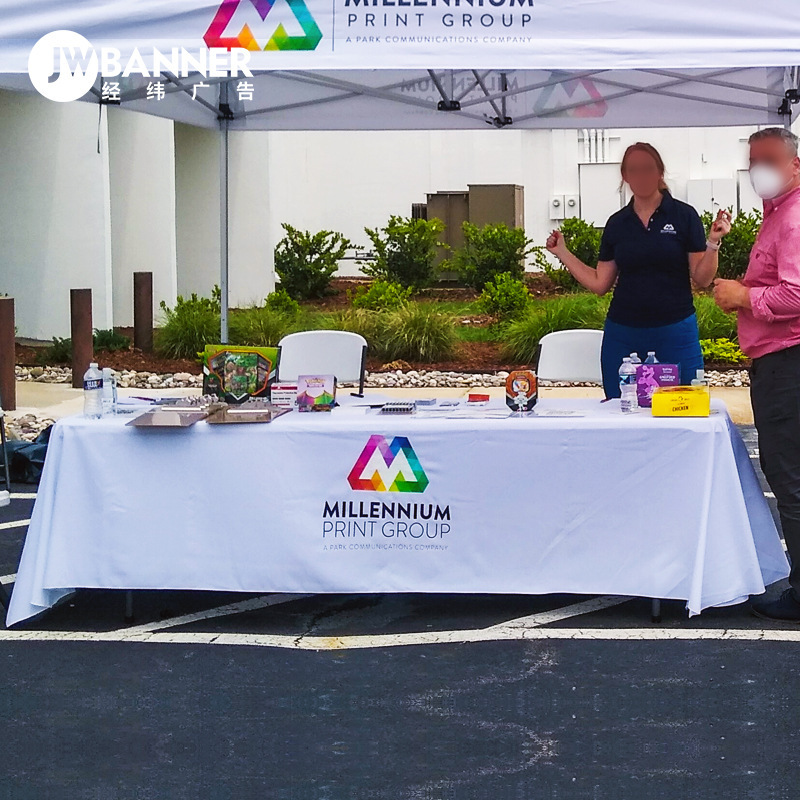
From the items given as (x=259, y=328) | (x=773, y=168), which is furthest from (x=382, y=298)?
(x=773, y=168)

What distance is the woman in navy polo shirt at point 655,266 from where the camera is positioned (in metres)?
6.36

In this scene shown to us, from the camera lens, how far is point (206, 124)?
838 cm

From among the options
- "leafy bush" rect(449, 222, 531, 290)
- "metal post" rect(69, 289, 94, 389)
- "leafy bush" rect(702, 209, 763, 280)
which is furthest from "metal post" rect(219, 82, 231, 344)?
"leafy bush" rect(702, 209, 763, 280)

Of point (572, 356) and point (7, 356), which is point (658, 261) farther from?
point (7, 356)

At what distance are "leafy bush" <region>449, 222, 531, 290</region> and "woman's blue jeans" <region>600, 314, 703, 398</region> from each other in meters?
12.7

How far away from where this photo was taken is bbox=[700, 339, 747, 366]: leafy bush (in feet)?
45.1

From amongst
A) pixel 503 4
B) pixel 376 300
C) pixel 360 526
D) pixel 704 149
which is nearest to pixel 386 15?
pixel 503 4

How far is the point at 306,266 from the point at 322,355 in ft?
42.7

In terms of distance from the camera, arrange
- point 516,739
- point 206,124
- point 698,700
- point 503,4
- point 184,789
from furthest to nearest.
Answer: point 206,124
point 503,4
point 698,700
point 516,739
point 184,789

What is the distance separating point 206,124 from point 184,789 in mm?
5485

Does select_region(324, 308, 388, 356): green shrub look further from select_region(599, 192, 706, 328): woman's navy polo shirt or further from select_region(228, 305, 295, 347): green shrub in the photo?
select_region(599, 192, 706, 328): woman's navy polo shirt

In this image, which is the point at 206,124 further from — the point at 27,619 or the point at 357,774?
the point at 357,774

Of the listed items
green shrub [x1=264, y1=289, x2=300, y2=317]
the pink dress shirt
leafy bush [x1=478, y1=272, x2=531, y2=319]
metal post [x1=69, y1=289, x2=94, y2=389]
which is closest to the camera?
the pink dress shirt

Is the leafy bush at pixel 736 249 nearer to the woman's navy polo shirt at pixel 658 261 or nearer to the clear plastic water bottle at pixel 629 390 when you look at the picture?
the woman's navy polo shirt at pixel 658 261
